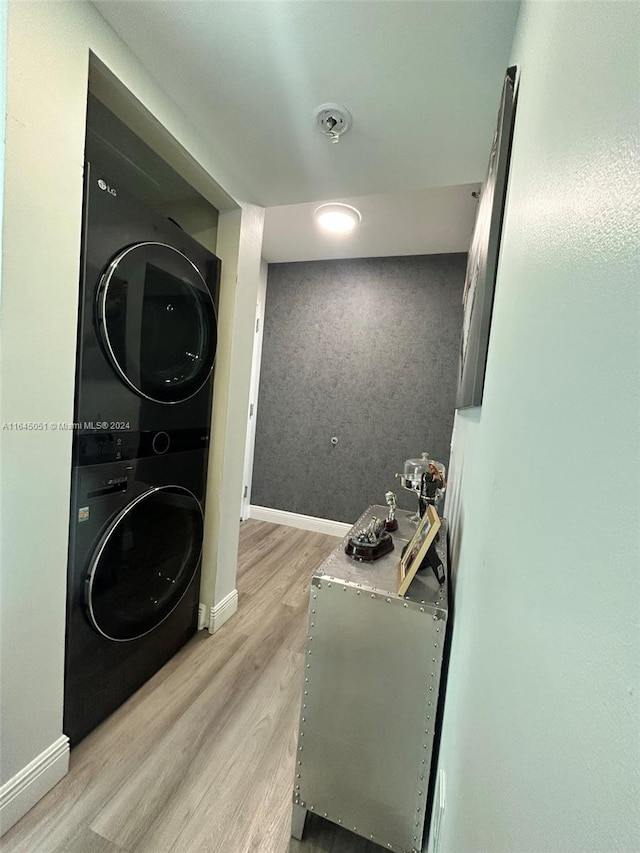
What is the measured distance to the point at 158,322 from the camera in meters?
1.34

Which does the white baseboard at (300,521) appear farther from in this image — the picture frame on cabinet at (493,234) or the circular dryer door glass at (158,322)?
the picture frame on cabinet at (493,234)

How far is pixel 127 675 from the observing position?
1.41m

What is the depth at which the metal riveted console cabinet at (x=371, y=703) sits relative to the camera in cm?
88

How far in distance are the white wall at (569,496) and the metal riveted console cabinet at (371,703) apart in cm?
31

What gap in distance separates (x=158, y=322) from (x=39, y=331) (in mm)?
430

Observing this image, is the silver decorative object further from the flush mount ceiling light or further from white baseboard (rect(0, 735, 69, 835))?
the flush mount ceiling light

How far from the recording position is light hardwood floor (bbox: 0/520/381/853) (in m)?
1.01

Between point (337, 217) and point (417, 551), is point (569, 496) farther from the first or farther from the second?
point (337, 217)

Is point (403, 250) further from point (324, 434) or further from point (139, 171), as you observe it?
point (139, 171)

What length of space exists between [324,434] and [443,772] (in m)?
2.63

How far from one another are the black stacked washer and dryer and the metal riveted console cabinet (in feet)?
2.55

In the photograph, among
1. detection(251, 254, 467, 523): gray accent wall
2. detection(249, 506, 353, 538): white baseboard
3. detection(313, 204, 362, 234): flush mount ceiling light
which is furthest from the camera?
detection(249, 506, 353, 538): white baseboard

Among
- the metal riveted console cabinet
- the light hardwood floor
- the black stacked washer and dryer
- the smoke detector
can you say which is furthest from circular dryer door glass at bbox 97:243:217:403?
the light hardwood floor

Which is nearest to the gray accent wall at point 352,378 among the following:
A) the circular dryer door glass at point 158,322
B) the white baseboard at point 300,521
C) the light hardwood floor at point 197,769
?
the white baseboard at point 300,521
